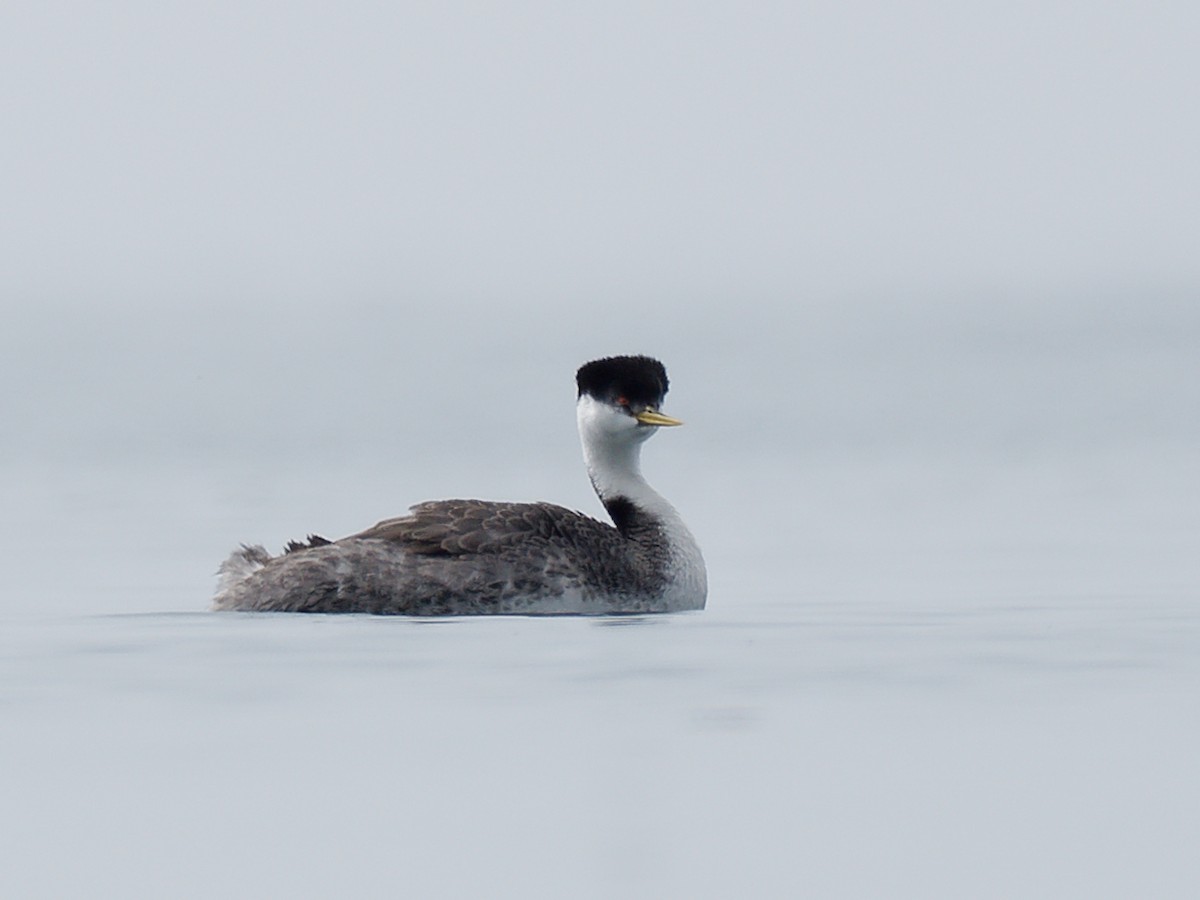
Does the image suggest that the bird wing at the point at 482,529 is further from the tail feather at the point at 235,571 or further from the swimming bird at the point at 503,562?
the tail feather at the point at 235,571

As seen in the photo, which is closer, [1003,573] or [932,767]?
[932,767]

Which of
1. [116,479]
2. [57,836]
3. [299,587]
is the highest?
[116,479]

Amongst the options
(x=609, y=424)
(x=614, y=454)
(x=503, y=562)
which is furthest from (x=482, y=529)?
(x=614, y=454)

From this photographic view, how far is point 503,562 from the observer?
39.7 feet

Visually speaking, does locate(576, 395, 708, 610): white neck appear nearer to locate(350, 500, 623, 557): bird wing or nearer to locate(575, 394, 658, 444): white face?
locate(575, 394, 658, 444): white face

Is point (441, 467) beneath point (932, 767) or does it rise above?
above

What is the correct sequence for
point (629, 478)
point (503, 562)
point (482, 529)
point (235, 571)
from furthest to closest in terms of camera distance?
point (629, 478)
point (235, 571)
point (482, 529)
point (503, 562)

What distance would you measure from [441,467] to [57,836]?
1712cm

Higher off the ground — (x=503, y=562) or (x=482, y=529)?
(x=482, y=529)

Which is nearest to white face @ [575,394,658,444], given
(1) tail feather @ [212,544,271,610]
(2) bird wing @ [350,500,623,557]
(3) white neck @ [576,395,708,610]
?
(3) white neck @ [576,395,708,610]

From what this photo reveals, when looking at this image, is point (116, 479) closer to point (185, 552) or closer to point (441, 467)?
point (441, 467)

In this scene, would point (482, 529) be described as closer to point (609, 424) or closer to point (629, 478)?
point (609, 424)

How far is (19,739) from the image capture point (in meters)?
8.57

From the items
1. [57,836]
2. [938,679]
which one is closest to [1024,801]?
[938,679]
